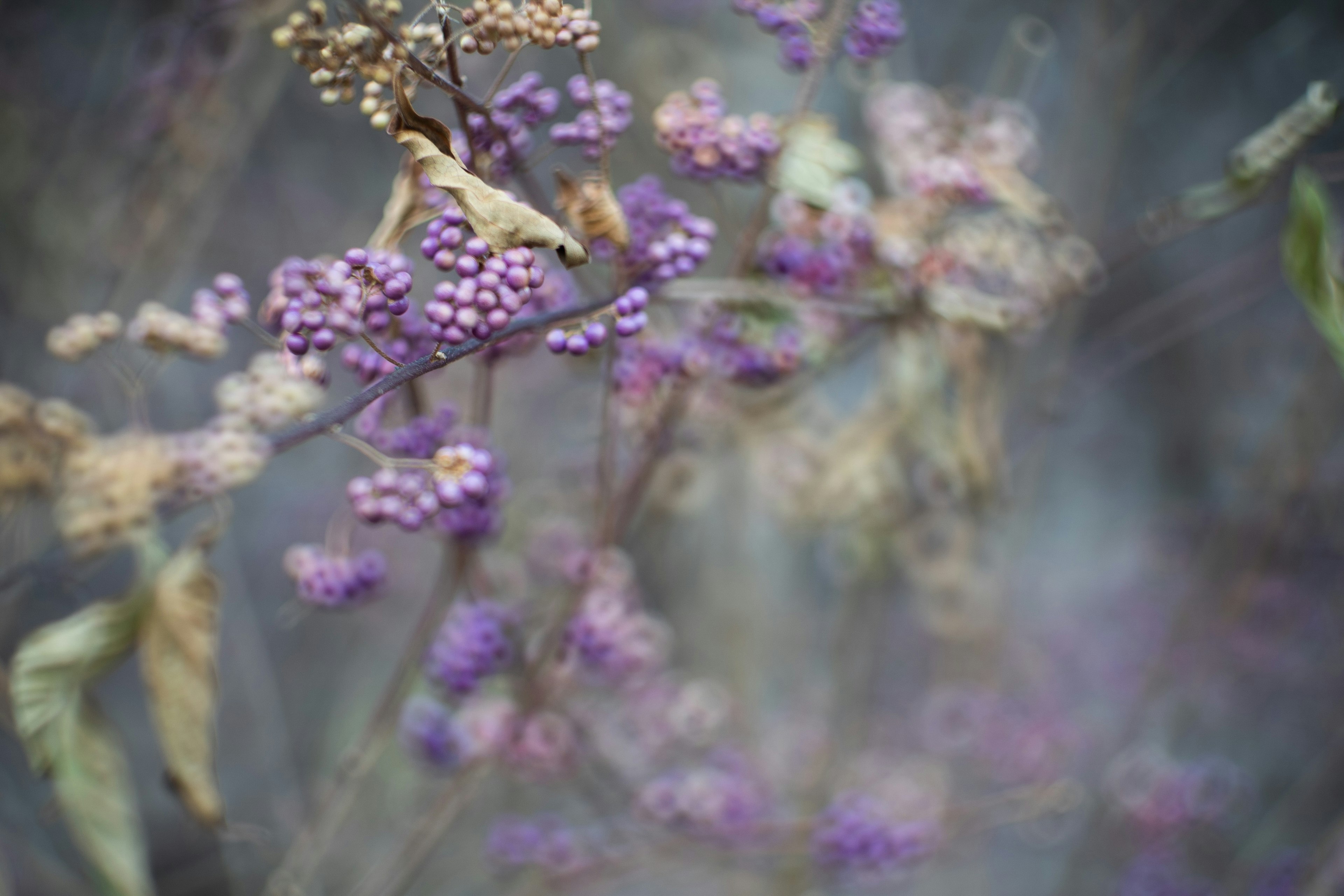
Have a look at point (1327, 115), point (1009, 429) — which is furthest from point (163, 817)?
point (1327, 115)

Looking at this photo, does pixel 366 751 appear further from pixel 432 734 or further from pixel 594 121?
pixel 594 121

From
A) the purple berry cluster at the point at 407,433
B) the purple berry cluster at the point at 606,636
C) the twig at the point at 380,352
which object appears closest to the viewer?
the twig at the point at 380,352

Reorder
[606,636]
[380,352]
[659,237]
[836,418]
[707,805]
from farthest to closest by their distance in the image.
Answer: [836,418] < [707,805] < [606,636] < [659,237] < [380,352]

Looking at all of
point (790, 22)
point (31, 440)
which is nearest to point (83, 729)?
point (31, 440)

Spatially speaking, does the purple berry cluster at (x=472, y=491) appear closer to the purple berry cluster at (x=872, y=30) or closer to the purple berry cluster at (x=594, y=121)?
the purple berry cluster at (x=594, y=121)

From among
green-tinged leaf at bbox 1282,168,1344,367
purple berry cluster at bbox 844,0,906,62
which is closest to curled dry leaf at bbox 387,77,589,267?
purple berry cluster at bbox 844,0,906,62

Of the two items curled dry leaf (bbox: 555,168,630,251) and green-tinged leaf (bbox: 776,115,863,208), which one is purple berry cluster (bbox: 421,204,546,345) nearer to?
curled dry leaf (bbox: 555,168,630,251)

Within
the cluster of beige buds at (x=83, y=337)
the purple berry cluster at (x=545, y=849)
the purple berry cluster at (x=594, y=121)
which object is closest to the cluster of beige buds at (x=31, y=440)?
the cluster of beige buds at (x=83, y=337)
